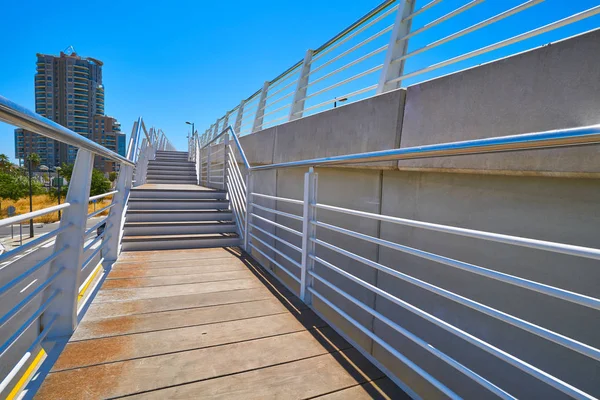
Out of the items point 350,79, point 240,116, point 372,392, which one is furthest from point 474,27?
point 240,116

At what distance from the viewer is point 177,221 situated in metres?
5.06

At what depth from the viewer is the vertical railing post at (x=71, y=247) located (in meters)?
1.88

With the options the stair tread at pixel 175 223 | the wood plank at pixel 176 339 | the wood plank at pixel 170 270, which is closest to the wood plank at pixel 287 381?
the wood plank at pixel 176 339

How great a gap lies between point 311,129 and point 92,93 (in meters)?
78.1

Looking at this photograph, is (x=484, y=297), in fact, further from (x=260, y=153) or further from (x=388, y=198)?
(x=260, y=153)

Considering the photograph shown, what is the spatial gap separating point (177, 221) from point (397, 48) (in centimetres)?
392

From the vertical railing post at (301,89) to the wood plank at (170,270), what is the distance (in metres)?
2.48

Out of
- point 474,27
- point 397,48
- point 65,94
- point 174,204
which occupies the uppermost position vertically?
point 65,94

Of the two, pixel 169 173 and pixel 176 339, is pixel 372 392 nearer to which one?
pixel 176 339

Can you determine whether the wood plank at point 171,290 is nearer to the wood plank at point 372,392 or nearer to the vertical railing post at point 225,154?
the wood plank at point 372,392

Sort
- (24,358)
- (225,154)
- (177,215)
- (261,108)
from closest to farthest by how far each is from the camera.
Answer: (24,358) → (177,215) → (225,154) → (261,108)

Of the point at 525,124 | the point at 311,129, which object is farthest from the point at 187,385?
the point at 311,129

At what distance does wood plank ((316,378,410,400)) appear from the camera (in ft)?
4.92

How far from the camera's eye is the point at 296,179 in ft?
13.9
